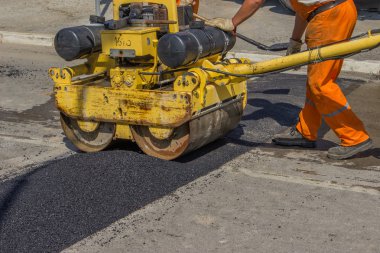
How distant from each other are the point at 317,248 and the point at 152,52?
2136mm

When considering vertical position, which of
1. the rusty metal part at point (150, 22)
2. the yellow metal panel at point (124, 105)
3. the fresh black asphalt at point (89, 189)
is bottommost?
the fresh black asphalt at point (89, 189)

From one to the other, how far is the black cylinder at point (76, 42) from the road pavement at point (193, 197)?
799mm

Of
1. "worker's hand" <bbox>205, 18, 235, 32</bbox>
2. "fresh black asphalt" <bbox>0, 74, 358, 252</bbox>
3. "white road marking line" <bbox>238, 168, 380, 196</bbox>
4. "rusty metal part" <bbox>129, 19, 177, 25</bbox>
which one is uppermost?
"rusty metal part" <bbox>129, 19, 177, 25</bbox>

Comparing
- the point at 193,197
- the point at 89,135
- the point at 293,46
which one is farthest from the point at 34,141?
the point at 293,46

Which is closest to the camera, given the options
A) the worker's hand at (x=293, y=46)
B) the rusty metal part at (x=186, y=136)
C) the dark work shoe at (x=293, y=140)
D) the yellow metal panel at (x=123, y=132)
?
the rusty metal part at (x=186, y=136)

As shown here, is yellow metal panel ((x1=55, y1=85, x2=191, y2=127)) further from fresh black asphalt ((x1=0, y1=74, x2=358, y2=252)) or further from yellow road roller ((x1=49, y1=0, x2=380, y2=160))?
fresh black asphalt ((x1=0, y1=74, x2=358, y2=252))

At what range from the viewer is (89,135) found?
570 cm

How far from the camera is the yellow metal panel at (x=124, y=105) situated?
5051 millimetres

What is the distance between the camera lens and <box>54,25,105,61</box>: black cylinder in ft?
17.9

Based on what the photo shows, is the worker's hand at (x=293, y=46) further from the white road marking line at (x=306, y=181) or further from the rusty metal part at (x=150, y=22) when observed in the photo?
the white road marking line at (x=306, y=181)

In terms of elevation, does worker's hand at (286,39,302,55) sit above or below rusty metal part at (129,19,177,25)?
below

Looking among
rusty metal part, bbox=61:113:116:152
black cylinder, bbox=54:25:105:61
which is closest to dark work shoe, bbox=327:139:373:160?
rusty metal part, bbox=61:113:116:152

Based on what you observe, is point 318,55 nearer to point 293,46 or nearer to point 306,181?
point 306,181

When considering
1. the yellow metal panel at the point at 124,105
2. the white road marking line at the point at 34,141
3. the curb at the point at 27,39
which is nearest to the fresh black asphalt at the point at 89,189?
the yellow metal panel at the point at 124,105
